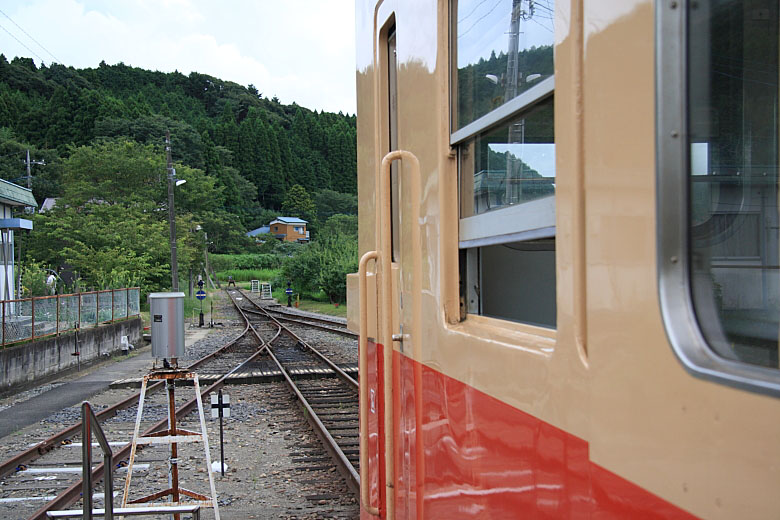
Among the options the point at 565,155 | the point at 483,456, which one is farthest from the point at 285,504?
the point at 565,155

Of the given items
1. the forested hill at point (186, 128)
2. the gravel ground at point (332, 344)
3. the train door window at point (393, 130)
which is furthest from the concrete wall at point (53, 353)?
the forested hill at point (186, 128)

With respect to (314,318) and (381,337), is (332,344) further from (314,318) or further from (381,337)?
(381,337)

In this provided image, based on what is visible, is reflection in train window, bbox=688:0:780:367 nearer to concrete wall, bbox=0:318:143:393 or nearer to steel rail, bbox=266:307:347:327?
concrete wall, bbox=0:318:143:393

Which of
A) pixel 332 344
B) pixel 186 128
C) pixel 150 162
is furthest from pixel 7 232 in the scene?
pixel 186 128

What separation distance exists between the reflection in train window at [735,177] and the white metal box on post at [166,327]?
18.6 feet

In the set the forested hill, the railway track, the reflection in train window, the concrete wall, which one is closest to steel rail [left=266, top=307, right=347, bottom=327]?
the concrete wall

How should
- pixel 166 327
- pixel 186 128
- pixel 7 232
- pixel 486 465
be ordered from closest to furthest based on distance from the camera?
pixel 486 465 < pixel 166 327 < pixel 7 232 < pixel 186 128

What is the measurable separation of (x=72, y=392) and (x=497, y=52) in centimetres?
1508

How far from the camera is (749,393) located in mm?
888

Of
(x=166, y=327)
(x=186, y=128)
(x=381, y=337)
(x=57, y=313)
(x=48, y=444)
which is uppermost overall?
(x=186, y=128)

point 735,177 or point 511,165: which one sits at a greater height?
point 511,165

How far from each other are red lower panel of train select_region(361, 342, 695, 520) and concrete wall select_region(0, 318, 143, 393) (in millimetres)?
14307

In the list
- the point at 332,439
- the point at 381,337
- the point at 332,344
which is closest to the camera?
the point at 381,337

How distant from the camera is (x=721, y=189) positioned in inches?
49.7
